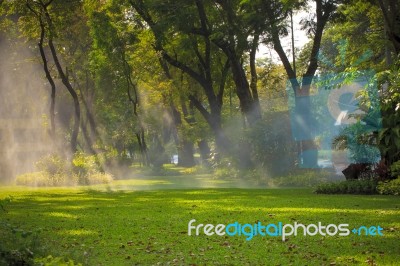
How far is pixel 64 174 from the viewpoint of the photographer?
1271 inches

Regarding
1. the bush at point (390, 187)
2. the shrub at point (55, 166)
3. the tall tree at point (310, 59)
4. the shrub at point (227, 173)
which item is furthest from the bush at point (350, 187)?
the shrub at point (55, 166)

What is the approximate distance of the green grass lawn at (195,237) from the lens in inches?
375

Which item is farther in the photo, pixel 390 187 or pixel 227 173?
pixel 227 173

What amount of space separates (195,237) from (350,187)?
10.6 meters

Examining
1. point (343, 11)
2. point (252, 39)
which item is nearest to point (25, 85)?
point (252, 39)

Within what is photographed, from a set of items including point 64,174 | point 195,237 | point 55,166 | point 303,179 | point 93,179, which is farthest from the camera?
point 93,179

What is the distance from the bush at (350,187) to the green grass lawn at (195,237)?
1.85m

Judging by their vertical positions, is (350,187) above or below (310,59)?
below

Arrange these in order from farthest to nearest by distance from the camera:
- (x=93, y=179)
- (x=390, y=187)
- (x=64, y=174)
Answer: (x=93, y=179)
(x=64, y=174)
(x=390, y=187)

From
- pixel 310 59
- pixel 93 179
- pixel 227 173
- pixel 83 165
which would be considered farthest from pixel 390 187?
pixel 83 165

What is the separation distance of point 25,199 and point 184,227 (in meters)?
10.8

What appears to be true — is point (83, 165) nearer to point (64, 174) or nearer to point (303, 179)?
point (64, 174)

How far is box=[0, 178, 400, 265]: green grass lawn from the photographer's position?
375 inches

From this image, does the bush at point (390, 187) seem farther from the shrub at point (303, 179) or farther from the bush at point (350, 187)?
the shrub at point (303, 179)
